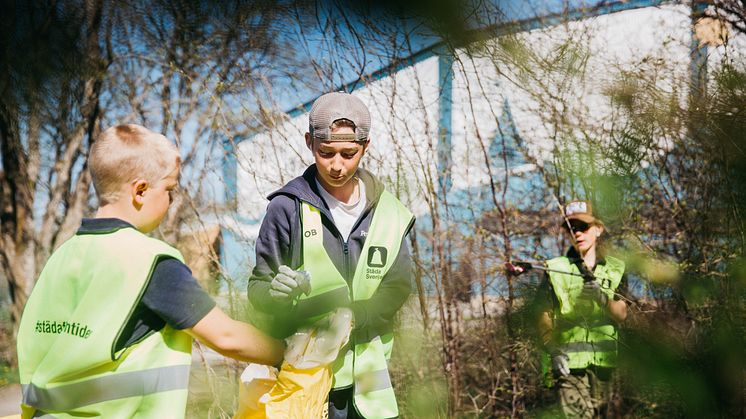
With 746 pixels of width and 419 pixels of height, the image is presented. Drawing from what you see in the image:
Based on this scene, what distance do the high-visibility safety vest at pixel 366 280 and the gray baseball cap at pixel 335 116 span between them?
0.66ft

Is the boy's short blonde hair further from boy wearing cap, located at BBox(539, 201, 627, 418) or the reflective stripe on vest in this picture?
boy wearing cap, located at BBox(539, 201, 627, 418)

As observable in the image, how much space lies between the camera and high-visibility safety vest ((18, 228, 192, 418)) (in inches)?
45.7

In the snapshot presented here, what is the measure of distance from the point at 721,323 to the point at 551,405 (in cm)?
147

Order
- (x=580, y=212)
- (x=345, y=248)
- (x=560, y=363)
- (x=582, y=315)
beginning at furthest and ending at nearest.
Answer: (x=560, y=363)
(x=582, y=315)
(x=580, y=212)
(x=345, y=248)

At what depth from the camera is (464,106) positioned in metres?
2.72

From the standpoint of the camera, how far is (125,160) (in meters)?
1.23

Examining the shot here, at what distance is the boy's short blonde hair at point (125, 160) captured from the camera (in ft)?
4.06

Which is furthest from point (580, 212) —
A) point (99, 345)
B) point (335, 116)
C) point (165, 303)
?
point (99, 345)

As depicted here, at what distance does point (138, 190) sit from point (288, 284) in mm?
367

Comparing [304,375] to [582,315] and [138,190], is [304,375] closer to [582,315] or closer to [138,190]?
[138,190]

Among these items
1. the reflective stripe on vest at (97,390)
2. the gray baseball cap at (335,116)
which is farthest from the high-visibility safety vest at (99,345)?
the gray baseball cap at (335,116)

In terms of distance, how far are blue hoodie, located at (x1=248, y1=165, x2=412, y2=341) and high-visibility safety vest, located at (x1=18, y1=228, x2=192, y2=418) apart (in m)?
0.36

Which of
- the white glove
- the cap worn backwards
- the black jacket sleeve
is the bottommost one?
the white glove

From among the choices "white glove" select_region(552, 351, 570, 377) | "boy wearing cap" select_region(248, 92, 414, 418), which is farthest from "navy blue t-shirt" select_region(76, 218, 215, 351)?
"white glove" select_region(552, 351, 570, 377)
